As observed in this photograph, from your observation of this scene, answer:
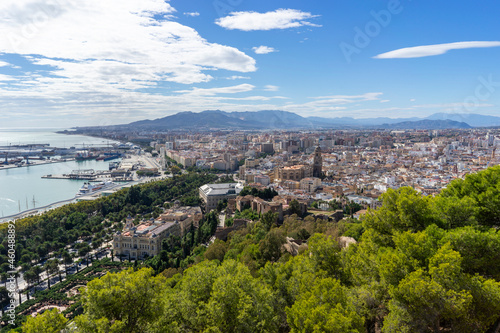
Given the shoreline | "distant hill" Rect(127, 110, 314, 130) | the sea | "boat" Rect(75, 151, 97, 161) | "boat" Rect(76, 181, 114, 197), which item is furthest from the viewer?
"distant hill" Rect(127, 110, 314, 130)

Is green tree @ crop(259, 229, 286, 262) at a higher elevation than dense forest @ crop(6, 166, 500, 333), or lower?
lower

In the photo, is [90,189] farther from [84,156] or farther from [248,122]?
[248,122]

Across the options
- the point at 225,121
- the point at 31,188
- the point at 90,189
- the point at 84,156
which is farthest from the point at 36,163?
the point at 225,121

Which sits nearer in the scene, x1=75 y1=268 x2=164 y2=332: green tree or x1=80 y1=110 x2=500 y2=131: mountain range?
x1=75 y1=268 x2=164 y2=332: green tree

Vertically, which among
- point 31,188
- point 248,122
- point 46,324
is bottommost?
point 31,188

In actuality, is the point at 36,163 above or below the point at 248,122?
below

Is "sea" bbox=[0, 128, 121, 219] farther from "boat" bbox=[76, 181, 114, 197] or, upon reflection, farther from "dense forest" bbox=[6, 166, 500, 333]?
"dense forest" bbox=[6, 166, 500, 333]

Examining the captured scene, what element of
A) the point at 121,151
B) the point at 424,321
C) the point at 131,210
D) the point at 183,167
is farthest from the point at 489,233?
the point at 121,151

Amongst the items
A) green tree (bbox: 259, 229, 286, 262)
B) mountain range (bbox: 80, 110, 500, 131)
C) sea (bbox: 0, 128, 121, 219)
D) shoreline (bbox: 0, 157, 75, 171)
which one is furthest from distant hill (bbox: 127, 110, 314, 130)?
green tree (bbox: 259, 229, 286, 262)
